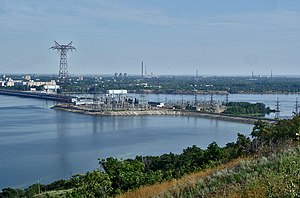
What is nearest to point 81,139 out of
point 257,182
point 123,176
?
point 123,176

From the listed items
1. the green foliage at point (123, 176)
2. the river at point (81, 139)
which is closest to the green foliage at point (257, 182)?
the green foliage at point (123, 176)

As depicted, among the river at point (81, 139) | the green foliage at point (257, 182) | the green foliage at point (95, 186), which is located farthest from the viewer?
the river at point (81, 139)

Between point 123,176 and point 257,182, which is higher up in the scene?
point 257,182

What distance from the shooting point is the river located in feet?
18.4

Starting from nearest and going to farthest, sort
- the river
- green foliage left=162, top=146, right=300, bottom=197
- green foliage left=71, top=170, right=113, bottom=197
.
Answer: green foliage left=162, top=146, right=300, bottom=197 < green foliage left=71, top=170, right=113, bottom=197 < the river

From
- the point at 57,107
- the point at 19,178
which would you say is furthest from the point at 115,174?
the point at 57,107

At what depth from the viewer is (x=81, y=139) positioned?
8.22 meters

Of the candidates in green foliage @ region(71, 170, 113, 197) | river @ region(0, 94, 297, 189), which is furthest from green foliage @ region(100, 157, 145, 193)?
Result: river @ region(0, 94, 297, 189)

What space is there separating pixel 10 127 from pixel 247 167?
913 cm

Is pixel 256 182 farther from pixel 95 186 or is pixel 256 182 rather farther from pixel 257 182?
pixel 95 186

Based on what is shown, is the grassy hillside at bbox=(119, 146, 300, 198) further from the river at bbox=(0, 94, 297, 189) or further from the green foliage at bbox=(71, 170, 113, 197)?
the river at bbox=(0, 94, 297, 189)

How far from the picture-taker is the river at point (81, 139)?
562 centimetres

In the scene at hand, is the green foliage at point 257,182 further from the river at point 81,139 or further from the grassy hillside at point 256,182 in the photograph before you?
the river at point 81,139

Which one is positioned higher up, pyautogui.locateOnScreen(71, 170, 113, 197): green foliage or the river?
pyautogui.locateOnScreen(71, 170, 113, 197): green foliage
